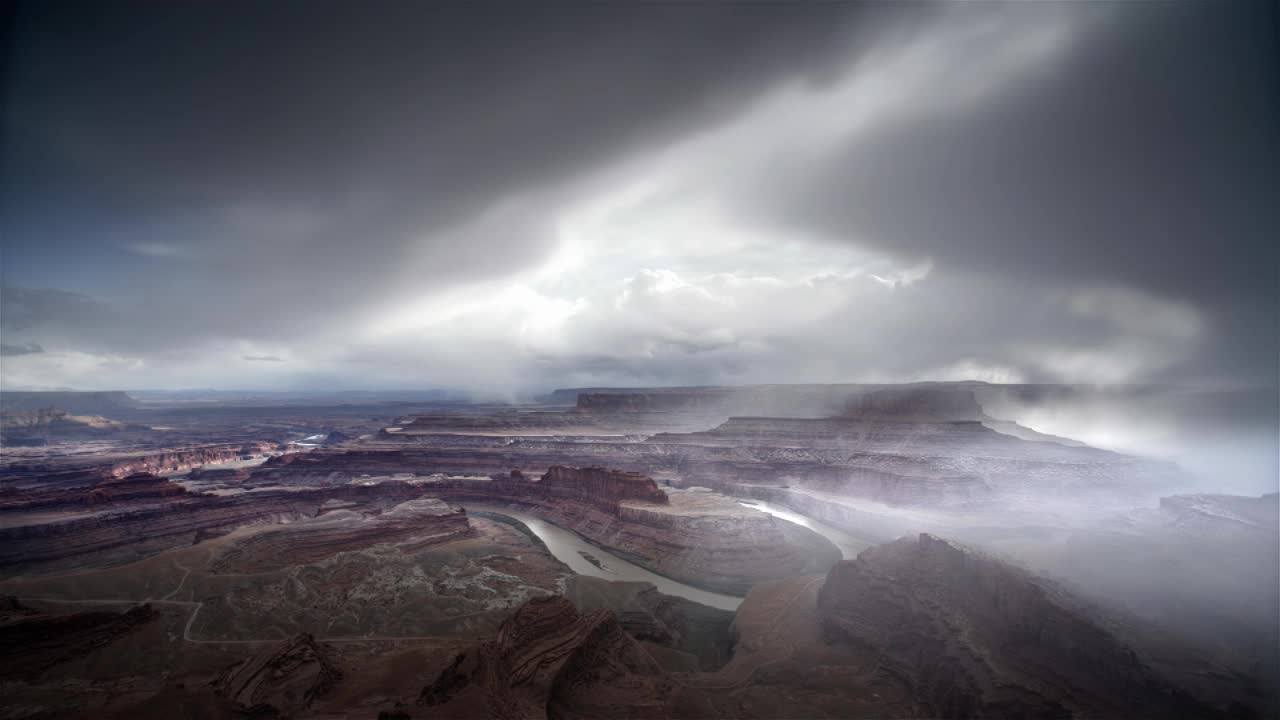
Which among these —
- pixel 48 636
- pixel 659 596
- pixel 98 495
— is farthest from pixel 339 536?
pixel 98 495

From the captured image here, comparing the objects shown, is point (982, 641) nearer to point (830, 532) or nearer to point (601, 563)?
point (601, 563)

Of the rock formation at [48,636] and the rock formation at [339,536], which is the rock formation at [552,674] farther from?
the rock formation at [339,536]

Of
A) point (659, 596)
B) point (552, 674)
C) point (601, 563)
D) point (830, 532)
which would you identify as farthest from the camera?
point (830, 532)

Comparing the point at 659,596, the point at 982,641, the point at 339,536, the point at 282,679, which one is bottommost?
the point at 659,596

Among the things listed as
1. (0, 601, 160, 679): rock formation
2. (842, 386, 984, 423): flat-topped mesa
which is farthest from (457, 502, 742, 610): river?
(842, 386, 984, 423): flat-topped mesa

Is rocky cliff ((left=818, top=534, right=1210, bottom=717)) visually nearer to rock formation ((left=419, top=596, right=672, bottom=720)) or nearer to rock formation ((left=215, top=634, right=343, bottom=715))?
rock formation ((left=419, top=596, right=672, bottom=720))

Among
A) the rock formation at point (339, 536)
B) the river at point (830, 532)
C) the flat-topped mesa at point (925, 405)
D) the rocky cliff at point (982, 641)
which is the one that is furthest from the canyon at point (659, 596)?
the flat-topped mesa at point (925, 405)

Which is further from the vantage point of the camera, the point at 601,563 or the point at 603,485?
the point at 603,485

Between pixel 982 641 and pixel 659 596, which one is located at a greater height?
pixel 982 641

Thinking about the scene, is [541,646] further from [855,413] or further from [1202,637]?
[855,413]
